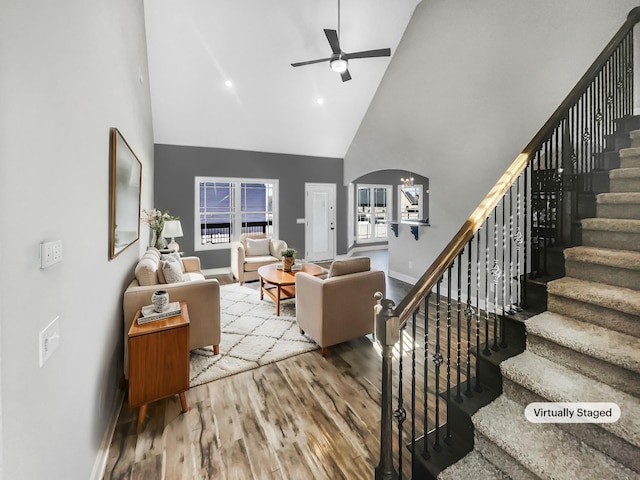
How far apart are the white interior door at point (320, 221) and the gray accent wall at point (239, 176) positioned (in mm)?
127

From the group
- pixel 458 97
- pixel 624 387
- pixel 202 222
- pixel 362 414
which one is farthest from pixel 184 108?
pixel 624 387

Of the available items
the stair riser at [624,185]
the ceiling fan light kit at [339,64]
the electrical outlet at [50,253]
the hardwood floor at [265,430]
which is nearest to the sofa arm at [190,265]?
the hardwood floor at [265,430]

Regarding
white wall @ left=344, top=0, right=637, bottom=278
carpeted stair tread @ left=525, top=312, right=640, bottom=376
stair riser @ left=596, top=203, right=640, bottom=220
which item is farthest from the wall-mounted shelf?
carpeted stair tread @ left=525, top=312, right=640, bottom=376

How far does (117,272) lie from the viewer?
2.58 meters

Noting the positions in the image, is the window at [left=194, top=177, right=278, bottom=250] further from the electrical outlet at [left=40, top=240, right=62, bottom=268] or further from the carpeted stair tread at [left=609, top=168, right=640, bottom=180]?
the carpeted stair tread at [left=609, top=168, right=640, bottom=180]

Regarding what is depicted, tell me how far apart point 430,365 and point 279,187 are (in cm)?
539

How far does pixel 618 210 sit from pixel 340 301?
2298mm

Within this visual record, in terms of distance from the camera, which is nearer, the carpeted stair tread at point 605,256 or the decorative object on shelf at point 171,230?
the carpeted stair tread at point 605,256

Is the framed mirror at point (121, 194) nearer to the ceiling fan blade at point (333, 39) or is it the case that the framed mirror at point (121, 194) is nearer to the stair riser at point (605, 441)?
the ceiling fan blade at point (333, 39)

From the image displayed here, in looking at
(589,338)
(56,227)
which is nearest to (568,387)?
(589,338)

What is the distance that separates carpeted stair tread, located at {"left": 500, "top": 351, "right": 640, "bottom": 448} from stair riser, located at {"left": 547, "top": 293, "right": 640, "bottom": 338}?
369 millimetres

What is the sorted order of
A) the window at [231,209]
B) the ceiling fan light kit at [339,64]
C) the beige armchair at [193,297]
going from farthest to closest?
the window at [231,209]
the ceiling fan light kit at [339,64]
the beige armchair at [193,297]

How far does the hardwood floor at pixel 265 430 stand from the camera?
1823 millimetres

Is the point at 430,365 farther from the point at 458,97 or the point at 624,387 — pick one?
the point at 458,97
